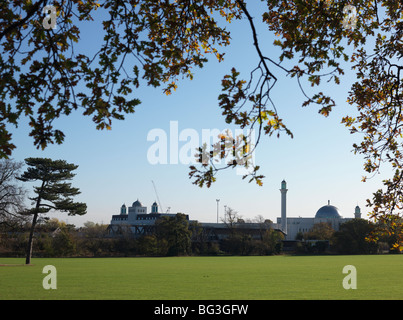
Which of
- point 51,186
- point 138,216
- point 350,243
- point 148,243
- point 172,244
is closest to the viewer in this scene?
point 51,186

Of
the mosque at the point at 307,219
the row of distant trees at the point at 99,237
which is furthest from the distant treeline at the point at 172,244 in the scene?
the mosque at the point at 307,219

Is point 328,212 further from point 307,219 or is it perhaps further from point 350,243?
point 350,243

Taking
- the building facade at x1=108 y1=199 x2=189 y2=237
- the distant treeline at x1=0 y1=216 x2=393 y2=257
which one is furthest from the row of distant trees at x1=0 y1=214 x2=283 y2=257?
the building facade at x1=108 y1=199 x2=189 y2=237

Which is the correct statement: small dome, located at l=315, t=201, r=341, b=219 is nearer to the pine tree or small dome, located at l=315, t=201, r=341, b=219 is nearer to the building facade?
the building facade

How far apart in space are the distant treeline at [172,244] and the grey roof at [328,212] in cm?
4973

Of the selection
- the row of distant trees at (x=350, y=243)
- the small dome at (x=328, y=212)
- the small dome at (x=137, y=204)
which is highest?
the small dome at (x=137, y=204)

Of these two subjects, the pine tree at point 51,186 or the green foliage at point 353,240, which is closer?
the pine tree at point 51,186

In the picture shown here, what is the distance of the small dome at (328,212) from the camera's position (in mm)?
148500

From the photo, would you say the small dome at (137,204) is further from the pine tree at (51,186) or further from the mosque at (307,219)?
the pine tree at (51,186)

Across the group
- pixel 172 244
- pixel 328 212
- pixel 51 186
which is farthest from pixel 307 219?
Result: pixel 51 186

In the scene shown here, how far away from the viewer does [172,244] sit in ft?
261

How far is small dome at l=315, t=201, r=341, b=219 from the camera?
14850 cm
